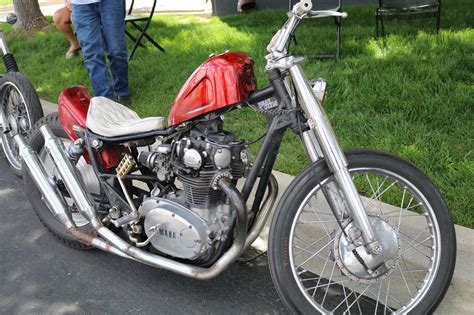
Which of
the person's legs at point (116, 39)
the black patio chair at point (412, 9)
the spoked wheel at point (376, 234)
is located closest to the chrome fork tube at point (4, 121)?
the person's legs at point (116, 39)

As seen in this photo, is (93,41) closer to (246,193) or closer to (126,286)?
(126,286)

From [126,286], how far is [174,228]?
1.89 ft

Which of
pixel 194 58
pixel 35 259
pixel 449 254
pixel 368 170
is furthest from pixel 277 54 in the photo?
pixel 194 58

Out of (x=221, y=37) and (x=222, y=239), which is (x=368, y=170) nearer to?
(x=222, y=239)

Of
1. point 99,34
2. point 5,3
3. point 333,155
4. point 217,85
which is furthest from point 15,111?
point 5,3

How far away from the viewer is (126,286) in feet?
9.48

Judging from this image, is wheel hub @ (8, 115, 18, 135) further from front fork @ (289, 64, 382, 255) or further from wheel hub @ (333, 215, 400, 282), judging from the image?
wheel hub @ (333, 215, 400, 282)

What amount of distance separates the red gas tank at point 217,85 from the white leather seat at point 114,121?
242 mm

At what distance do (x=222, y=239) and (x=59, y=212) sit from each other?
100 cm

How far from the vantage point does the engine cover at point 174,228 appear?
2494mm

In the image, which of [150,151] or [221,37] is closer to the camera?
[150,151]

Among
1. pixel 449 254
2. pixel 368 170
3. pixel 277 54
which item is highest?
pixel 277 54

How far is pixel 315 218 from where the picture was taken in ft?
9.90

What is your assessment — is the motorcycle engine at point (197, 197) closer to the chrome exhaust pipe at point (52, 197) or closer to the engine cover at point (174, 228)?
the engine cover at point (174, 228)
